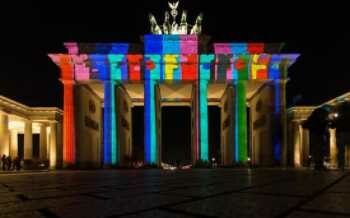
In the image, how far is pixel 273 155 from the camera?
4078cm

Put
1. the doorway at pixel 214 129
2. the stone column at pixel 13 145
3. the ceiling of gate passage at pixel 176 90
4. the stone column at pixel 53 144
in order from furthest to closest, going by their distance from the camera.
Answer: the doorway at pixel 214 129
the stone column at pixel 13 145
the stone column at pixel 53 144
the ceiling of gate passage at pixel 176 90

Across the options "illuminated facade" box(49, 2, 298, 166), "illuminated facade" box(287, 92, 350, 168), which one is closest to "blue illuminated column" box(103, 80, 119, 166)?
"illuminated facade" box(49, 2, 298, 166)

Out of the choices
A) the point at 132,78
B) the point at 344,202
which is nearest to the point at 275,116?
the point at 132,78

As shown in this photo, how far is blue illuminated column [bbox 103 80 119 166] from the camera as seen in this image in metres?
39.8

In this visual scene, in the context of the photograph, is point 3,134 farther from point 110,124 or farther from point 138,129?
point 138,129

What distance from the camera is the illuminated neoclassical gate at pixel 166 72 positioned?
39625 mm

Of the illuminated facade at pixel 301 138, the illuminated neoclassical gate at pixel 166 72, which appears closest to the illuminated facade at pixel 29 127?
the illuminated neoclassical gate at pixel 166 72

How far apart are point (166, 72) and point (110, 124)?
9.73 m

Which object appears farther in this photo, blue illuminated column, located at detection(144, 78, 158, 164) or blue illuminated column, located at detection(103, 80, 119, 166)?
blue illuminated column, located at detection(103, 80, 119, 166)

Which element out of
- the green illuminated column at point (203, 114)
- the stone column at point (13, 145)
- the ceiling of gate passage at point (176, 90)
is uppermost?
the ceiling of gate passage at point (176, 90)

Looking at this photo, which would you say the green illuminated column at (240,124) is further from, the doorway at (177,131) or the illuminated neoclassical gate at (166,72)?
the doorway at (177,131)

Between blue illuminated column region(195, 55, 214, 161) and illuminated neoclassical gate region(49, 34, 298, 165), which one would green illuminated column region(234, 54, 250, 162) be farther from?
blue illuminated column region(195, 55, 214, 161)

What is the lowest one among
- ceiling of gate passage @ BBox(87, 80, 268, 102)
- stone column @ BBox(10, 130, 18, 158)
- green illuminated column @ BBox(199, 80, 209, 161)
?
stone column @ BBox(10, 130, 18, 158)

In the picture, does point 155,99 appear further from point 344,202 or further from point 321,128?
point 344,202
